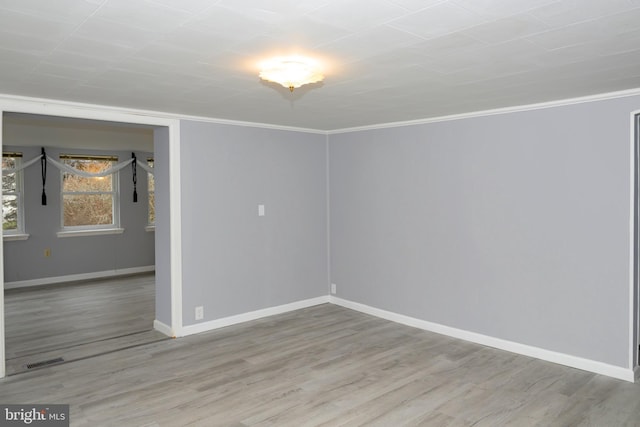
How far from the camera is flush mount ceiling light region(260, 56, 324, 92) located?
2570 millimetres

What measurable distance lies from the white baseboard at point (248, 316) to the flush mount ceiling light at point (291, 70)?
2917 mm

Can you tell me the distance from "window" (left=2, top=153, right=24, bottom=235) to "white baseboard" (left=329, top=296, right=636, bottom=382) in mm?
5108

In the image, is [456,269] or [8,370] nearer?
[8,370]

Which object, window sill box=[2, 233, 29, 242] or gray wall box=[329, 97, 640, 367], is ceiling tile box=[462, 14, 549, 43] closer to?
gray wall box=[329, 97, 640, 367]

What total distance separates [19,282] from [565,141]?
7235 millimetres

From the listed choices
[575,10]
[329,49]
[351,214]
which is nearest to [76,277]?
[351,214]

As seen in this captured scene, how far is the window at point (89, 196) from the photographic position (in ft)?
23.9

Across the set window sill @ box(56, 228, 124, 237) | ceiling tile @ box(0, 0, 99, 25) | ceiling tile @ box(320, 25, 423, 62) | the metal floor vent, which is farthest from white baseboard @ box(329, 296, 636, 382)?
window sill @ box(56, 228, 124, 237)

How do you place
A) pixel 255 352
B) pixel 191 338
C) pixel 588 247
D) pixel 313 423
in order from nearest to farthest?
pixel 313 423 → pixel 588 247 → pixel 255 352 → pixel 191 338

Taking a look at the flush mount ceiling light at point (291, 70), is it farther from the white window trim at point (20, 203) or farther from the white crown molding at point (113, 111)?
the white window trim at point (20, 203)

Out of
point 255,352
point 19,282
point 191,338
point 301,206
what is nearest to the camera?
point 255,352

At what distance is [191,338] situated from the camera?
4496 mm

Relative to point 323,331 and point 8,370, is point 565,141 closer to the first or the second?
point 323,331

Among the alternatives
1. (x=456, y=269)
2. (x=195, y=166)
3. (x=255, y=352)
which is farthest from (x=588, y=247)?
(x=195, y=166)
